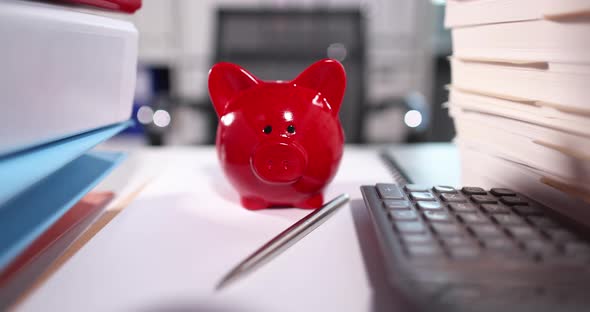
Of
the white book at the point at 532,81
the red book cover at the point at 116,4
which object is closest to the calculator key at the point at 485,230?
the white book at the point at 532,81

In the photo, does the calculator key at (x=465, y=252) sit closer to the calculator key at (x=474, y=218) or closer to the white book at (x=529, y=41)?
the calculator key at (x=474, y=218)

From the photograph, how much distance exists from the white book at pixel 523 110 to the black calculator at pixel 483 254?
0.06 m

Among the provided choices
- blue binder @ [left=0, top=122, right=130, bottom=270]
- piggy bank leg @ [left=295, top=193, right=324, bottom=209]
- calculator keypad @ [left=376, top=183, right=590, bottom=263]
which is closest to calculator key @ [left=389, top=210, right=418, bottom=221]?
calculator keypad @ [left=376, top=183, right=590, bottom=263]

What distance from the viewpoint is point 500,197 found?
1.11ft

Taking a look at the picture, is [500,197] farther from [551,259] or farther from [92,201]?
[92,201]

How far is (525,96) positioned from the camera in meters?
0.35

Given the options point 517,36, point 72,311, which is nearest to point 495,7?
point 517,36

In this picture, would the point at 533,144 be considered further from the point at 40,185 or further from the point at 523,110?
the point at 40,185

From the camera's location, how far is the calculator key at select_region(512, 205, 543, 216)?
11.8 inches

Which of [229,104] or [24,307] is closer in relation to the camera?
[24,307]

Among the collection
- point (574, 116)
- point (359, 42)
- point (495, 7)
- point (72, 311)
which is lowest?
point (72, 311)

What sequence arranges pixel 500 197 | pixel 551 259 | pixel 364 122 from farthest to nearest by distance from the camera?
pixel 364 122
pixel 500 197
pixel 551 259

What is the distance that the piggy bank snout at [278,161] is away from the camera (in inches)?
13.5

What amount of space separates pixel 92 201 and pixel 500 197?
39 centimetres
